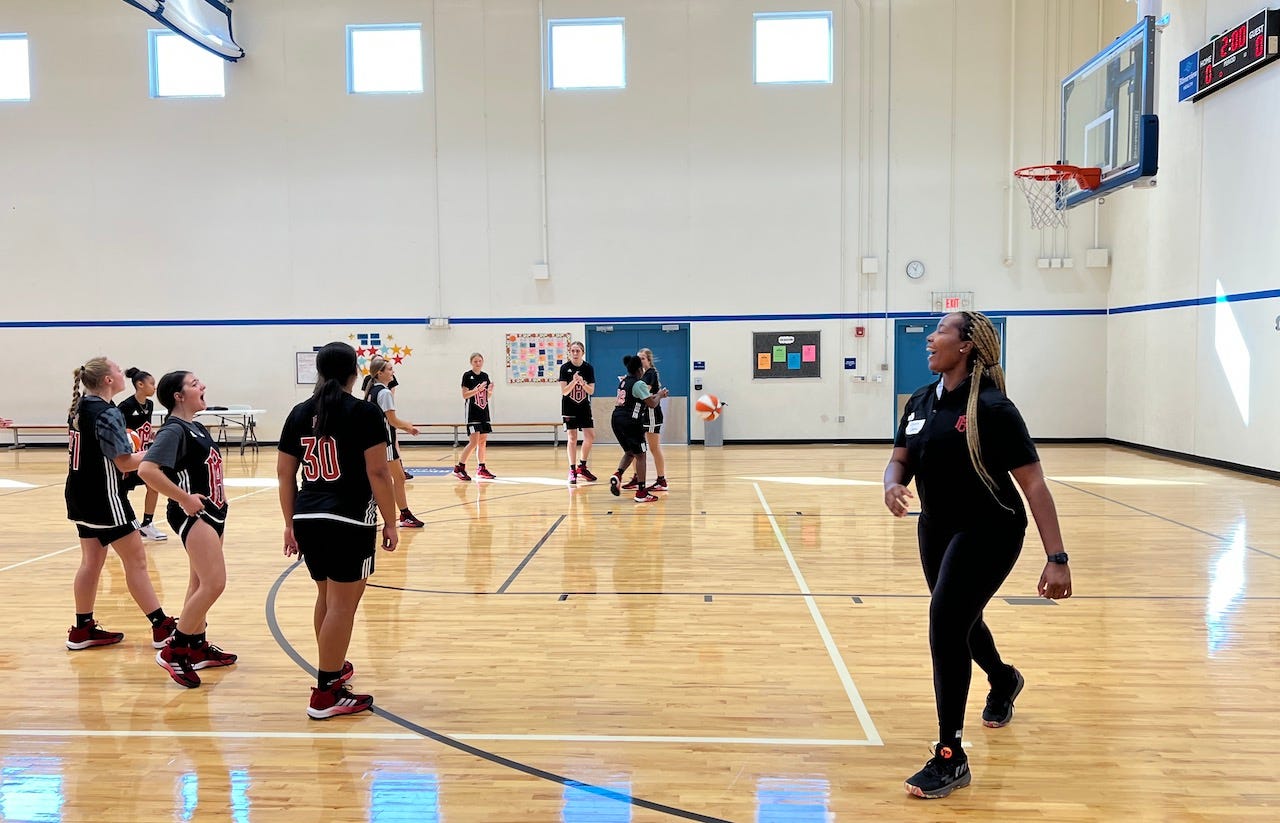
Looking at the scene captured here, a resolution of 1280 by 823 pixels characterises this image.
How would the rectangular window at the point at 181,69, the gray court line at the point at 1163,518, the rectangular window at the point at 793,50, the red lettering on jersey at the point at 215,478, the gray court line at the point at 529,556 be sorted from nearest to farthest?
the red lettering on jersey at the point at 215,478 < the gray court line at the point at 529,556 < the gray court line at the point at 1163,518 < the rectangular window at the point at 793,50 < the rectangular window at the point at 181,69

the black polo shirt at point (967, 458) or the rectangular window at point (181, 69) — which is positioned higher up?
the rectangular window at point (181, 69)

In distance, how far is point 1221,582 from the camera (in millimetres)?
5949

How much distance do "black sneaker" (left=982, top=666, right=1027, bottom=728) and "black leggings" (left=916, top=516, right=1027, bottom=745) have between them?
67 centimetres

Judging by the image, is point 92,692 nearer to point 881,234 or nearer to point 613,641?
point 613,641

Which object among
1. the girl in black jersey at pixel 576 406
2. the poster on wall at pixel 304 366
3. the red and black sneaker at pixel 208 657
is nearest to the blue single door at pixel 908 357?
the girl in black jersey at pixel 576 406

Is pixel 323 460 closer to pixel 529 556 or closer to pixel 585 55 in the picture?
pixel 529 556

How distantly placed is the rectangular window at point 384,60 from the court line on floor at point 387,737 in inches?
565

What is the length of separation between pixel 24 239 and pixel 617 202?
11.4 metres

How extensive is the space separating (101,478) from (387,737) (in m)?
2.22

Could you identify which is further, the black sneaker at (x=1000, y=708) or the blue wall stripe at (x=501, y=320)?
the blue wall stripe at (x=501, y=320)

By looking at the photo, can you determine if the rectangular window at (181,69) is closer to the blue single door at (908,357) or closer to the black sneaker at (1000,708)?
the blue single door at (908,357)

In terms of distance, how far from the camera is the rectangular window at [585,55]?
15.7 meters

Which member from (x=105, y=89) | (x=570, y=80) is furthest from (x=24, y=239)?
(x=570, y=80)

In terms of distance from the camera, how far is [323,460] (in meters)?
3.48
